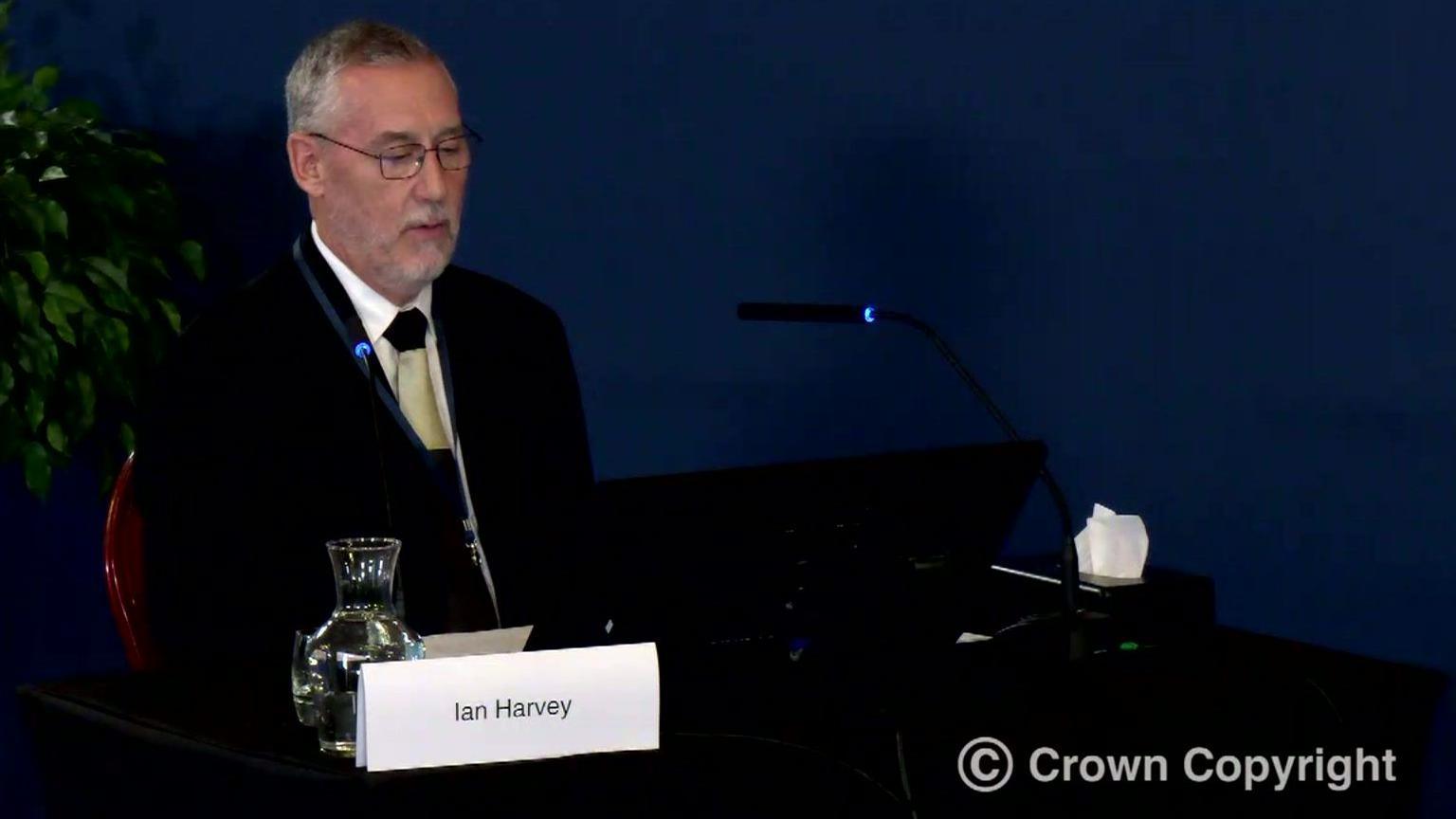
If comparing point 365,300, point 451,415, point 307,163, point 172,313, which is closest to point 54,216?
point 172,313

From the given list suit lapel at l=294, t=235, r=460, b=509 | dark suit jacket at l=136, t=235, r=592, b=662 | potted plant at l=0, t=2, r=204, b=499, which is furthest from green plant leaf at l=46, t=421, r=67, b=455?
suit lapel at l=294, t=235, r=460, b=509

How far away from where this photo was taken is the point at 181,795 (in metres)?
1.76

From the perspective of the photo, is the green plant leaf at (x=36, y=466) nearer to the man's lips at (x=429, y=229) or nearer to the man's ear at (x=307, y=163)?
the man's ear at (x=307, y=163)

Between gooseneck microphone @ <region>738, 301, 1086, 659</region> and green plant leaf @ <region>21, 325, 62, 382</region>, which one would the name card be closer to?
gooseneck microphone @ <region>738, 301, 1086, 659</region>

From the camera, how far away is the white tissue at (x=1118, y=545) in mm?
2789

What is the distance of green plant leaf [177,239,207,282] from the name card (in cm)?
195

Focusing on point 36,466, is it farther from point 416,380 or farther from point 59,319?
point 416,380

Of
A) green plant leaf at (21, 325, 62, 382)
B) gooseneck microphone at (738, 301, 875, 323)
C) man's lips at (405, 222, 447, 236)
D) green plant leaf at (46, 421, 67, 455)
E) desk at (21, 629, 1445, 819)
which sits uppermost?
man's lips at (405, 222, 447, 236)

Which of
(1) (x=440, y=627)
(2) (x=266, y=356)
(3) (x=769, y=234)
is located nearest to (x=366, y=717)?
(1) (x=440, y=627)

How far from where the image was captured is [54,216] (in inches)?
123

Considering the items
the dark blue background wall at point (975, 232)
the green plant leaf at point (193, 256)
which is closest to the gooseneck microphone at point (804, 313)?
the dark blue background wall at point (975, 232)

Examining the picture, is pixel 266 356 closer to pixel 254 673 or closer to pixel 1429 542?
pixel 254 673

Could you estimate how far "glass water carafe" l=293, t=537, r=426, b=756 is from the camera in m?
1.72

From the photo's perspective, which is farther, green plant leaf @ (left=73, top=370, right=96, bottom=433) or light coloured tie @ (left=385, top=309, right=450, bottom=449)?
green plant leaf @ (left=73, top=370, right=96, bottom=433)
